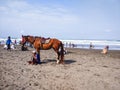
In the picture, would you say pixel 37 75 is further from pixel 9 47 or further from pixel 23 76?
pixel 9 47

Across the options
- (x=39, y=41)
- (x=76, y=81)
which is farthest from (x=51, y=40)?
(x=76, y=81)

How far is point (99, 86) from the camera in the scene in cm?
838

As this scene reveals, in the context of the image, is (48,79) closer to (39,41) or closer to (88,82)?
(88,82)

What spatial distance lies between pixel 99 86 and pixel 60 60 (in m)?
5.74

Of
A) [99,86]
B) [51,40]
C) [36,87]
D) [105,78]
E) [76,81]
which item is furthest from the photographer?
[51,40]

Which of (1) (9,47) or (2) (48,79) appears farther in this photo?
(1) (9,47)

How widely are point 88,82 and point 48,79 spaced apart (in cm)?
202

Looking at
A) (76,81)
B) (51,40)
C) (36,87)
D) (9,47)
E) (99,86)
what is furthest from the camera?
(9,47)

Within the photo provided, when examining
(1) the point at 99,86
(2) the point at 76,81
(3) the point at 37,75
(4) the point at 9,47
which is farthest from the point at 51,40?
(4) the point at 9,47

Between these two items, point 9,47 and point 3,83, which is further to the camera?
point 9,47

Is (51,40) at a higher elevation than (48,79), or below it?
higher

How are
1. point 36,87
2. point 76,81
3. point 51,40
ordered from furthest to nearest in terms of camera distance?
1. point 51,40
2. point 76,81
3. point 36,87

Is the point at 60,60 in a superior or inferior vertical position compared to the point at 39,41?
inferior

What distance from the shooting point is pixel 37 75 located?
32.0 feet
